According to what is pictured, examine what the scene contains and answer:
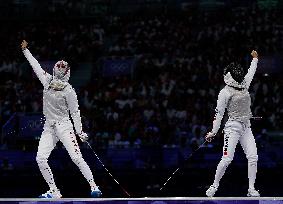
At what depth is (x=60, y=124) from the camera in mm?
8492

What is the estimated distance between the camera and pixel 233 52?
18578mm

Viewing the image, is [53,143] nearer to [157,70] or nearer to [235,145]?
[235,145]

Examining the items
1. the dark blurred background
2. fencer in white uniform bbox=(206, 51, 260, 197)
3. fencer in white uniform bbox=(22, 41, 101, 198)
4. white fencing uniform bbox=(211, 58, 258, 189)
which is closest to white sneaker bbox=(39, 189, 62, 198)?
fencer in white uniform bbox=(22, 41, 101, 198)

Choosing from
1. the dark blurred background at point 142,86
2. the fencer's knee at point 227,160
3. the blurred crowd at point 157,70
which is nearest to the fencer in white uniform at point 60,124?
the fencer's knee at point 227,160

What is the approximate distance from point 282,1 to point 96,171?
12984 mm

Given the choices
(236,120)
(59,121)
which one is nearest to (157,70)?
(236,120)

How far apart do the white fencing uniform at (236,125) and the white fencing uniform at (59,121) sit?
1.92 metres

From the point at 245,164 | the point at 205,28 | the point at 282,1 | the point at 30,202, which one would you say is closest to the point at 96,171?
the point at 245,164

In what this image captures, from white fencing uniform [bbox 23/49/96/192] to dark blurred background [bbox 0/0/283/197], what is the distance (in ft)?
10.4

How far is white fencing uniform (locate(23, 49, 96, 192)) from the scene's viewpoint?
27.7 ft

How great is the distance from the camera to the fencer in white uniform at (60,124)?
8430 millimetres

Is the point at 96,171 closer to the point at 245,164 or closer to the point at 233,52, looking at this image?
the point at 245,164

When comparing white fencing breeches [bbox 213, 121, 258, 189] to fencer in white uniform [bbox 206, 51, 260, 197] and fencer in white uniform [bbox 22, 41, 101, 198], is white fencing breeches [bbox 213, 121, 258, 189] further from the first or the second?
fencer in white uniform [bbox 22, 41, 101, 198]

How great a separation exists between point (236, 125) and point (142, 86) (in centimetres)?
826
